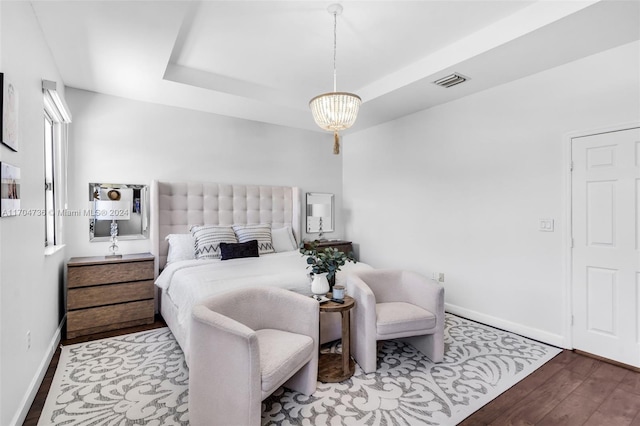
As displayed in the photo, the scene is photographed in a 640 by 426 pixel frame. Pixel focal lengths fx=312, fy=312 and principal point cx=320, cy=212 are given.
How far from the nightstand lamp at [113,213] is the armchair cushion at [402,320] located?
3.06 m

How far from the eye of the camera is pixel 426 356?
275cm

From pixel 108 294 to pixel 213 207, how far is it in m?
1.57

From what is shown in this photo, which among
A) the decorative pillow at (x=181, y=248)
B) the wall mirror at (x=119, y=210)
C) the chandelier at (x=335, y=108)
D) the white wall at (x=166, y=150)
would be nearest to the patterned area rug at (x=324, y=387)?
the decorative pillow at (x=181, y=248)

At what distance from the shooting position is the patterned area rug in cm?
196

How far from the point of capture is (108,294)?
3.29 metres

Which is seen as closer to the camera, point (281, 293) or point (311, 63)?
point (281, 293)

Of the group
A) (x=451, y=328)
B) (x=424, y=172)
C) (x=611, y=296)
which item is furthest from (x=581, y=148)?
(x=451, y=328)

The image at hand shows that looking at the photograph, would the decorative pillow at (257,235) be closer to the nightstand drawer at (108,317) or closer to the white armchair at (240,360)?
the nightstand drawer at (108,317)

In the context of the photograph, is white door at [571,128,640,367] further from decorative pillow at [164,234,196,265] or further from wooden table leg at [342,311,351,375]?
decorative pillow at [164,234,196,265]

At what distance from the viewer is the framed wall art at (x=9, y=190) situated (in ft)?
5.17

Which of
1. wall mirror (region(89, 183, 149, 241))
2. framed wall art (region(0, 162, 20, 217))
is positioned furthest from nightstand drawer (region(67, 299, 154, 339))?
framed wall art (region(0, 162, 20, 217))

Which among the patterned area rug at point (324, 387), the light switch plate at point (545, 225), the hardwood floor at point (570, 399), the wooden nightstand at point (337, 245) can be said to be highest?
the light switch plate at point (545, 225)

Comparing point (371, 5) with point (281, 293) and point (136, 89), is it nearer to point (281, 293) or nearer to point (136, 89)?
point (281, 293)

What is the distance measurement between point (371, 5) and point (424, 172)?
2.41 meters
